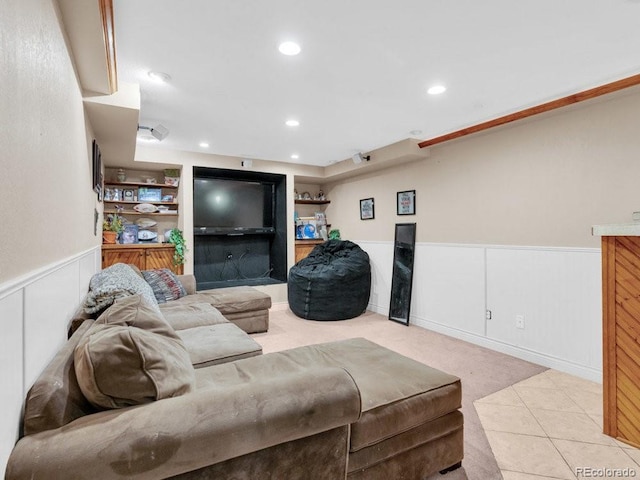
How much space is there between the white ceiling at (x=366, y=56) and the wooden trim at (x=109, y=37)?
8cm

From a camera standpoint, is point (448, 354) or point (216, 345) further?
point (448, 354)

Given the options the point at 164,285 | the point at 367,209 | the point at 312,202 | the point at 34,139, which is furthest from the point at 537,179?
the point at 164,285

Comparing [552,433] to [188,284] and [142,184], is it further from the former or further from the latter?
[142,184]

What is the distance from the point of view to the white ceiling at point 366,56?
159 centimetres

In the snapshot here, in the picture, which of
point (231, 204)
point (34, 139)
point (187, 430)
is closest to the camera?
point (187, 430)

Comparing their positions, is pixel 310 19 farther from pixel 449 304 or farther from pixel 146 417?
pixel 449 304

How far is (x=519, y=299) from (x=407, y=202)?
1.73 m

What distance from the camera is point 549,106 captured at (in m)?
2.64

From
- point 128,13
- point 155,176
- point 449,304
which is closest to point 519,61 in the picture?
point 128,13

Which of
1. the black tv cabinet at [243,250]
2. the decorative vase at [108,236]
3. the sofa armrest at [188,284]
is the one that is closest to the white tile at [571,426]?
the sofa armrest at [188,284]

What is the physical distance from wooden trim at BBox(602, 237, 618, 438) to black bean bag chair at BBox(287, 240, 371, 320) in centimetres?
277

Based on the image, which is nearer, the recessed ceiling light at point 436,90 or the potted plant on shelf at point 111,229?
the recessed ceiling light at point 436,90

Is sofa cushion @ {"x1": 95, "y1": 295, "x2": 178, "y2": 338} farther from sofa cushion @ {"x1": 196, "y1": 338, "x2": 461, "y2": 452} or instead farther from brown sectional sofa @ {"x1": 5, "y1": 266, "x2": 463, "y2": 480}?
sofa cushion @ {"x1": 196, "y1": 338, "x2": 461, "y2": 452}

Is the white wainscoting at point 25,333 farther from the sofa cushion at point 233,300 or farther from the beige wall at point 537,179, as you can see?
the beige wall at point 537,179
